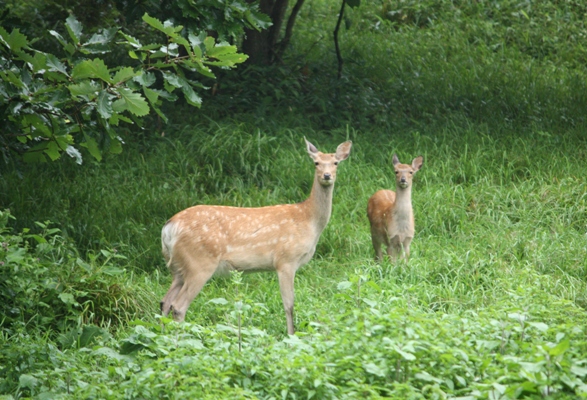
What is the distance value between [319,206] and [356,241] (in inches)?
51.7

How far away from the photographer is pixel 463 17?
50.2ft

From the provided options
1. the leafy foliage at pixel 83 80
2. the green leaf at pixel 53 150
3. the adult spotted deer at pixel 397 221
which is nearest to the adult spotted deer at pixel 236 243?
the adult spotted deer at pixel 397 221

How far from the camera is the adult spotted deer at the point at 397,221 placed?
8664 mm

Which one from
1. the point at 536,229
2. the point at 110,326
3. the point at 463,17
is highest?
the point at 463,17

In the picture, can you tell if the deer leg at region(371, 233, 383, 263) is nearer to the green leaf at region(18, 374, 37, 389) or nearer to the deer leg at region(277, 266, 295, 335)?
the deer leg at region(277, 266, 295, 335)

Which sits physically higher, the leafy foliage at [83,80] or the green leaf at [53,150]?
the leafy foliage at [83,80]

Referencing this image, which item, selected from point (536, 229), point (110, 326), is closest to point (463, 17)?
point (536, 229)

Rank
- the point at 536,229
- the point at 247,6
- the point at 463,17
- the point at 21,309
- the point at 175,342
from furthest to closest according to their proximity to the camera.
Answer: the point at 463,17 < the point at 536,229 < the point at 247,6 < the point at 21,309 < the point at 175,342

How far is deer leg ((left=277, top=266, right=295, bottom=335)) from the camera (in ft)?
24.3

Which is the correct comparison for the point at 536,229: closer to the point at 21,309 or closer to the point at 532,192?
the point at 532,192

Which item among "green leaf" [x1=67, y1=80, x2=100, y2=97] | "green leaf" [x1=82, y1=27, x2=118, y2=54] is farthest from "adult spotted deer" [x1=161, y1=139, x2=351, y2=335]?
"green leaf" [x1=67, y1=80, x2=100, y2=97]

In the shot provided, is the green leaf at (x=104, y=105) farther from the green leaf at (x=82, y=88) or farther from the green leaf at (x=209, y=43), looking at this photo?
the green leaf at (x=209, y=43)

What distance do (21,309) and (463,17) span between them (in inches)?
410

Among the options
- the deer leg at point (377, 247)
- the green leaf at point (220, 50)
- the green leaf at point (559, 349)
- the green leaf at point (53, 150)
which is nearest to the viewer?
the green leaf at point (559, 349)
